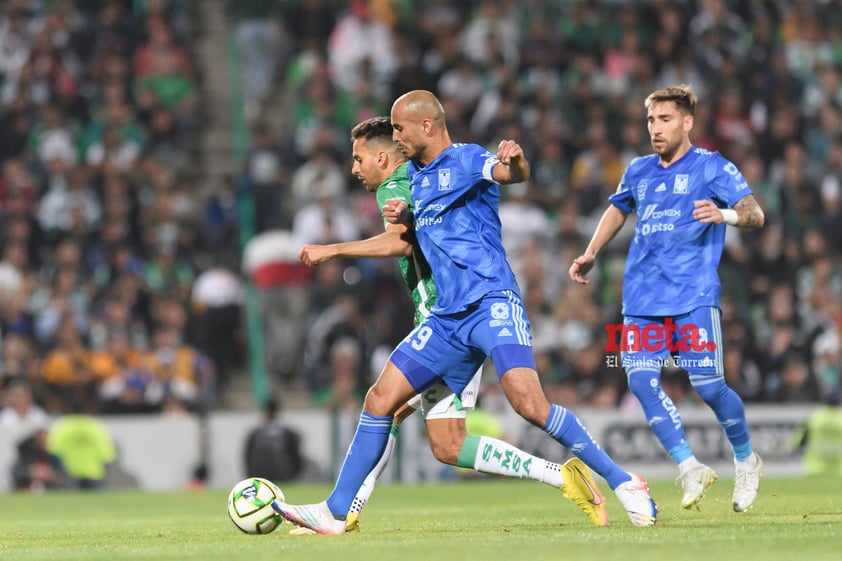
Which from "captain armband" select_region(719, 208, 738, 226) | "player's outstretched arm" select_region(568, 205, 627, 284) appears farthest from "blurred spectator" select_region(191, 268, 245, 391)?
"captain armband" select_region(719, 208, 738, 226)

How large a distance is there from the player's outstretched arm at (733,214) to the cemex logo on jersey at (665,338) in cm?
76

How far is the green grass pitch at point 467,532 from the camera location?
289 inches

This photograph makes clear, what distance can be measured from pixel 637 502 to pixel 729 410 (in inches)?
67.0

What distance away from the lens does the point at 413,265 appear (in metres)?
9.23

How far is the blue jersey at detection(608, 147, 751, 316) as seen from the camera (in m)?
10.1

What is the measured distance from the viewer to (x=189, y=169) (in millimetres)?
21891

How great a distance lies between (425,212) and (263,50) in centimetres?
1426

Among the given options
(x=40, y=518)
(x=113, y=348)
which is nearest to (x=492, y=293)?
(x=40, y=518)

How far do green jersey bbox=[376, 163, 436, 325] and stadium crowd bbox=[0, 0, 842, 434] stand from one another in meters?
7.72

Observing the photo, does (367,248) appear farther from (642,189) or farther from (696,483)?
(696,483)

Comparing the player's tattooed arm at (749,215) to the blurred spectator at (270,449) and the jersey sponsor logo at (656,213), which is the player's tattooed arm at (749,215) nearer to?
the jersey sponsor logo at (656,213)

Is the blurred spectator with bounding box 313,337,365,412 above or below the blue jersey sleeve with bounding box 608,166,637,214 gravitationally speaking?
below

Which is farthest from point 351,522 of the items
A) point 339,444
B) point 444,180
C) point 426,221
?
point 339,444

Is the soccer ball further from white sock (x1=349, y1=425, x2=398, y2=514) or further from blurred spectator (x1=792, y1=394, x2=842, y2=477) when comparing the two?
blurred spectator (x1=792, y1=394, x2=842, y2=477)
